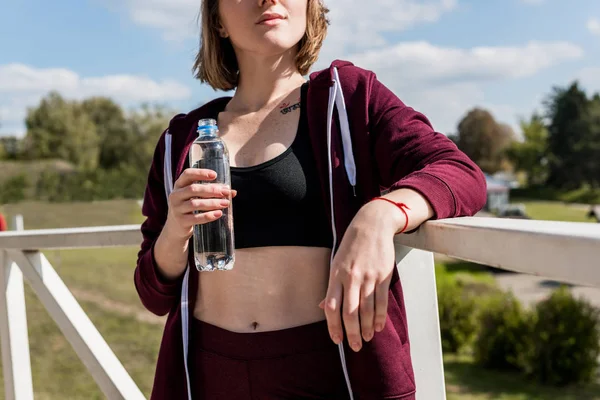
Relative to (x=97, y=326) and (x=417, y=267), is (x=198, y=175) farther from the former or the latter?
(x=97, y=326)

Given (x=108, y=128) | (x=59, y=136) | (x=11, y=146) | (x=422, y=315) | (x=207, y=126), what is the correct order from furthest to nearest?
(x=108, y=128)
(x=11, y=146)
(x=59, y=136)
(x=422, y=315)
(x=207, y=126)

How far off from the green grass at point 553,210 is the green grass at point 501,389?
3393 cm

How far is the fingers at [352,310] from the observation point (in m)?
0.92

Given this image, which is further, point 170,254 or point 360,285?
point 170,254

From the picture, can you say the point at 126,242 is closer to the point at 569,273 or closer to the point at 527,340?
the point at 569,273

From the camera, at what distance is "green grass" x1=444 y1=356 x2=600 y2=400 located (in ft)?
39.4

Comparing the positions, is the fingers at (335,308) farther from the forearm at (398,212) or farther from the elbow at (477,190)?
the elbow at (477,190)

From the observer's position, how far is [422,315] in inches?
58.9

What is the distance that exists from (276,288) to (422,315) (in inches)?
14.2

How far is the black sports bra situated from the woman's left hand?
0.37 m

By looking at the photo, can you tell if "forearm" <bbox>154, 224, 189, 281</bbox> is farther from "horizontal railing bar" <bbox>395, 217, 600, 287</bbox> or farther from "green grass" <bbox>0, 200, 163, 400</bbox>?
"green grass" <bbox>0, 200, 163, 400</bbox>

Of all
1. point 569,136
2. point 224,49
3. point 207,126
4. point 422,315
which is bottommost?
point 422,315

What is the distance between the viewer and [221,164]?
1233mm

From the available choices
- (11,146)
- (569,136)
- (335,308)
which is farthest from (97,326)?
(569,136)
